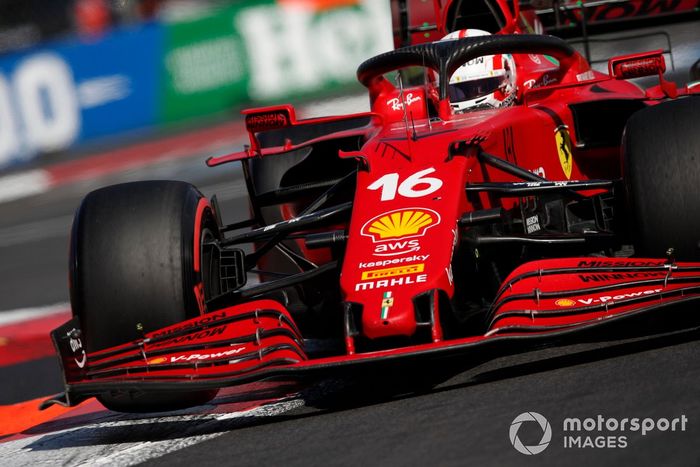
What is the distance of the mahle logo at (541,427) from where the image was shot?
3.63m

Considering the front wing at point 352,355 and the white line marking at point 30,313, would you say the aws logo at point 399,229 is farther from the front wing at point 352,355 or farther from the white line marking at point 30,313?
the white line marking at point 30,313

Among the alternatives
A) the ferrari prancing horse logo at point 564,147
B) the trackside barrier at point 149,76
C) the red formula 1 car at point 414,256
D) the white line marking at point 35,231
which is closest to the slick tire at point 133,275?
the red formula 1 car at point 414,256

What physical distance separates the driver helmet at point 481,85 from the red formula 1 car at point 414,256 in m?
0.08

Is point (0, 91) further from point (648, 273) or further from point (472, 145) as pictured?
point (648, 273)

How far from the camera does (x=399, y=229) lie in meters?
4.98

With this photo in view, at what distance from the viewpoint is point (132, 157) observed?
16078 mm

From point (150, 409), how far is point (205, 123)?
11914 millimetres

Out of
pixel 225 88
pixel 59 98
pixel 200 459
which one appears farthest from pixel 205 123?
pixel 200 459

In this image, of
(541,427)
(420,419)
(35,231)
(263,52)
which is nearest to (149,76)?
(263,52)

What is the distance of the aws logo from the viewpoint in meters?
4.88

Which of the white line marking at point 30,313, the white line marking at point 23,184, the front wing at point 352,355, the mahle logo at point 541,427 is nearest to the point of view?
the mahle logo at point 541,427

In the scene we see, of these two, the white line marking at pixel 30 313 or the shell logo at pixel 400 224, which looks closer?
the shell logo at pixel 400 224

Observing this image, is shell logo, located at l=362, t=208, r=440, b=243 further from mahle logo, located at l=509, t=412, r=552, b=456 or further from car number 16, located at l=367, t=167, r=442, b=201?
mahle logo, located at l=509, t=412, r=552, b=456

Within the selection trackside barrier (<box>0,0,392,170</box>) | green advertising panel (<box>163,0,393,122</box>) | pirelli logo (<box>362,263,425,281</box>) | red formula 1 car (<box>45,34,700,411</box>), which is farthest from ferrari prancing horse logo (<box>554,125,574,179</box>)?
trackside barrier (<box>0,0,392,170</box>)
